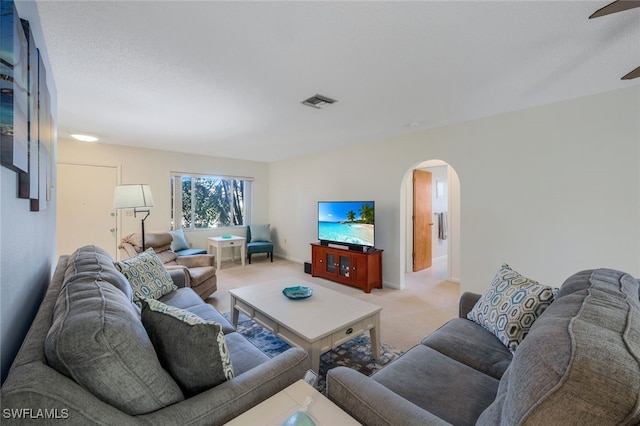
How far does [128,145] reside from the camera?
4559 mm

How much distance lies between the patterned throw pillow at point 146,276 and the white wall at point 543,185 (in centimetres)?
305

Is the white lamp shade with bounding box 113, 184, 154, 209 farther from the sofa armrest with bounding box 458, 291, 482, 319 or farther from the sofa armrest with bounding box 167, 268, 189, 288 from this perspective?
the sofa armrest with bounding box 458, 291, 482, 319

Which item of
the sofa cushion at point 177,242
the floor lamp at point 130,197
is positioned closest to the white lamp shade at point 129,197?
the floor lamp at point 130,197

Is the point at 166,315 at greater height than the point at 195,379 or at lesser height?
greater

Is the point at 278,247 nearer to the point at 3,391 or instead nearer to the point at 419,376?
the point at 419,376

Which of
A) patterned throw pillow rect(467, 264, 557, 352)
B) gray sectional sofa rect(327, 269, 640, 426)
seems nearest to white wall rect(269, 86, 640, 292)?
patterned throw pillow rect(467, 264, 557, 352)

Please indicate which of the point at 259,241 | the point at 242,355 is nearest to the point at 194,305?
the point at 242,355

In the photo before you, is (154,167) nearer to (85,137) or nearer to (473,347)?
(85,137)

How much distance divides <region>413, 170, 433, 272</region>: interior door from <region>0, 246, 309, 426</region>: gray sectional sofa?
4.50 meters

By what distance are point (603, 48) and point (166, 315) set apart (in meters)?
3.01

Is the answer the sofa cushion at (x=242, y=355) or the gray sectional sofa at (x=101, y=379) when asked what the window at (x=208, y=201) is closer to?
the sofa cushion at (x=242, y=355)

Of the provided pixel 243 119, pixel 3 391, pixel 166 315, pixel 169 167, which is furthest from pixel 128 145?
pixel 3 391

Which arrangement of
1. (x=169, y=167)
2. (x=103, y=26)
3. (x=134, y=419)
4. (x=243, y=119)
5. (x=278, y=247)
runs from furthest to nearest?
(x=278, y=247) < (x=169, y=167) < (x=243, y=119) < (x=103, y=26) < (x=134, y=419)

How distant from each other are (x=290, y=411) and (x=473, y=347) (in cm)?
113
